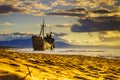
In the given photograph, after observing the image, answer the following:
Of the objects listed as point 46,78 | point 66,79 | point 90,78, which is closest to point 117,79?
point 90,78

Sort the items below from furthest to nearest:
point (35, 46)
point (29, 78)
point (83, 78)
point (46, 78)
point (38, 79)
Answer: point (35, 46)
point (83, 78)
point (46, 78)
point (38, 79)
point (29, 78)

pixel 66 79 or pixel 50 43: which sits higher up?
pixel 66 79

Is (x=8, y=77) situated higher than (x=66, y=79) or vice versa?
(x=8, y=77)

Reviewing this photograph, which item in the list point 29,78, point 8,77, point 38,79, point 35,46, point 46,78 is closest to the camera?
point 8,77

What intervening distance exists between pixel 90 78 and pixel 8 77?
5.30 ft

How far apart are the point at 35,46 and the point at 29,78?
33135 mm

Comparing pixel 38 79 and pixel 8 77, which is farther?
pixel 38 79

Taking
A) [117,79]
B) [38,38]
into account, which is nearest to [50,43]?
[38,38]

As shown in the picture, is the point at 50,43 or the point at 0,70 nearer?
the point at 0,70

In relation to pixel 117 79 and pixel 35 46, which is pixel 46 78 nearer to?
pixel 117 79

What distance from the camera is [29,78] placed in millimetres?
2580

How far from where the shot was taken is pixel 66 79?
10.1ft

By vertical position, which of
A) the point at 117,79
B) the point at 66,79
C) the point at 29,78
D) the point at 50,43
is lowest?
the point at 50,43

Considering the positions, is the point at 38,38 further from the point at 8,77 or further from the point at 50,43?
the point at 8,77
